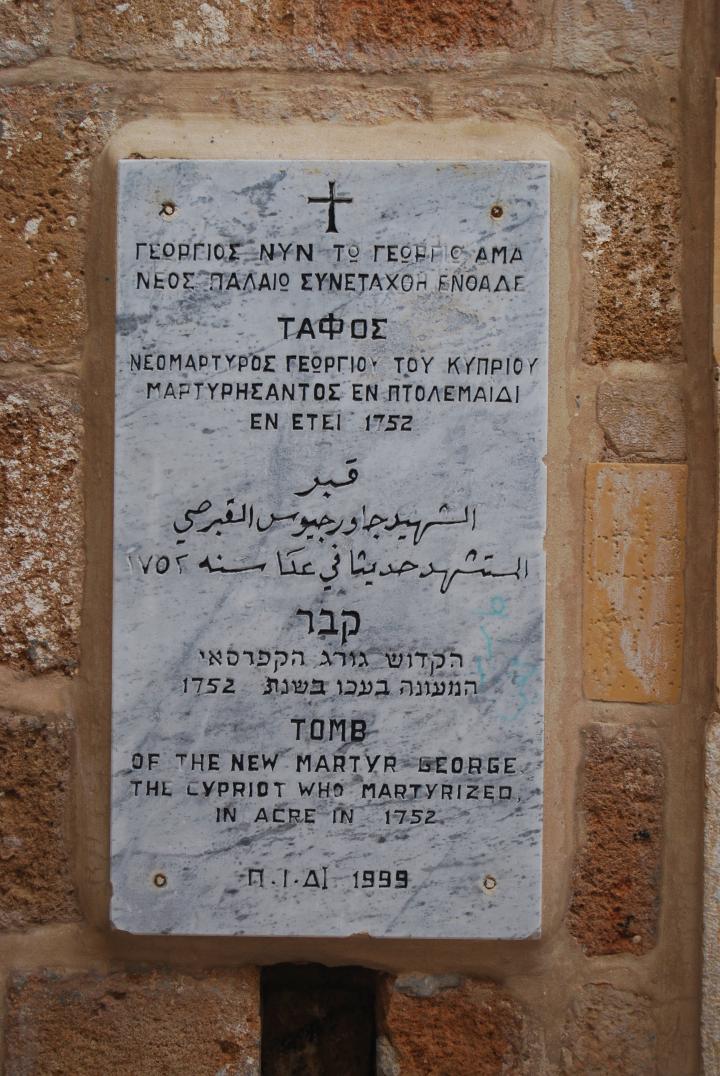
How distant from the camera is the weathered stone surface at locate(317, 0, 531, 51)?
69.3 inches

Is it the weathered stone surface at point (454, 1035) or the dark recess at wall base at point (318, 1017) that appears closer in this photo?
the weathered stone surface at point (454, 1035)

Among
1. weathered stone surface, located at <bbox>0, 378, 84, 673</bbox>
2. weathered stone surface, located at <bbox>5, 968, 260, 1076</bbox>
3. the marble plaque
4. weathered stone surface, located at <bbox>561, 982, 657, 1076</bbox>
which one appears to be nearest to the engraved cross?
the marble plaque

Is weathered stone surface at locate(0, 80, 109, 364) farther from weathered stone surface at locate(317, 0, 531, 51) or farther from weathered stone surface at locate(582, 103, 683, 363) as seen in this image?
weathered stone surface at locate(582, 103, 683, 363)

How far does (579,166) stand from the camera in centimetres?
175

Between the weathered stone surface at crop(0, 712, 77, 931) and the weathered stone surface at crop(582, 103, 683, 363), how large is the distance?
1.17 metres

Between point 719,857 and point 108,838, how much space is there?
3.40 ft

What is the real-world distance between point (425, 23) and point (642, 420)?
792mm

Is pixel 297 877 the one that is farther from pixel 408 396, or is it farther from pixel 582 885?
pixel 408 396

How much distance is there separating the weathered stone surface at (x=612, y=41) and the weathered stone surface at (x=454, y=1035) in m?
1.62

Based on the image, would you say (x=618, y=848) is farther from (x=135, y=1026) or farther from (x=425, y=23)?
(x=425, y=23)

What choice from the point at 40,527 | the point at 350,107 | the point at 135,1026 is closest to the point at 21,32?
A: the point at 350,107

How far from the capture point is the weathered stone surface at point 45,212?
69.2 inches

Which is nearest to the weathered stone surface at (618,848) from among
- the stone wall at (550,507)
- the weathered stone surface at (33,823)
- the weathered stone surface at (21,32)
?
the stone wall at (550,507)

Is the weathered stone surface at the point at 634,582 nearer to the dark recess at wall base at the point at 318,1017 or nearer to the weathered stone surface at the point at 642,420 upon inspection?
the weathered stone surface at the point at 642,420
